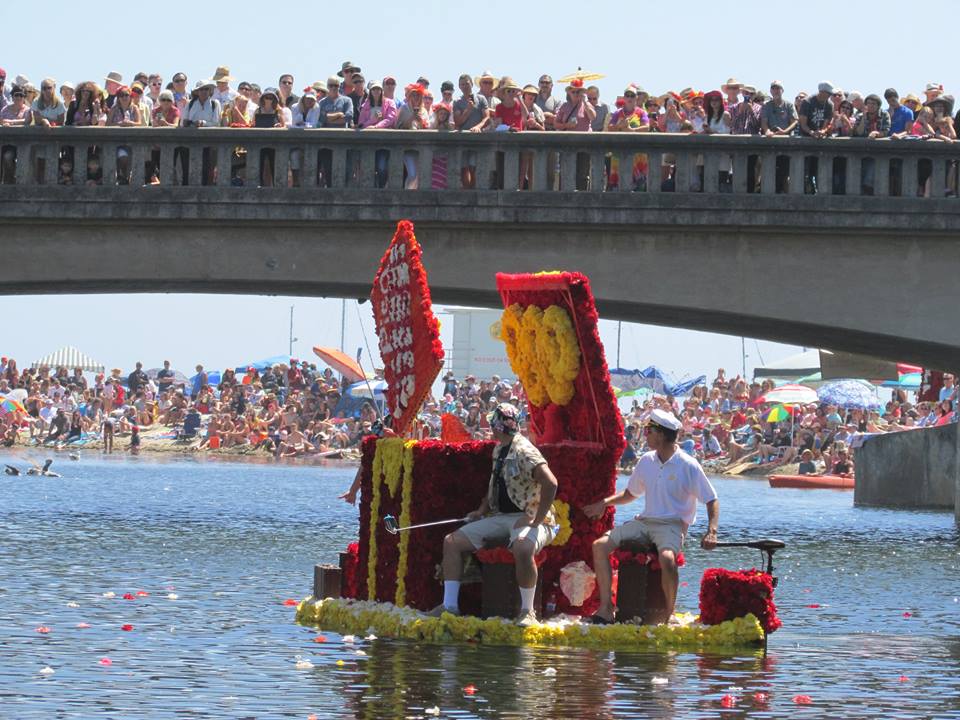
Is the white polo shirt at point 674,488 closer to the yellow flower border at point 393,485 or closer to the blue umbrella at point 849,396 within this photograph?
the yellow flower border at point 393,485

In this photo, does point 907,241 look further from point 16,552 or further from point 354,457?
point 354,457

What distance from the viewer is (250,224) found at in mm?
28531

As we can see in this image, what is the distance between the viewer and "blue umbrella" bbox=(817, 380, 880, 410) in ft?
181

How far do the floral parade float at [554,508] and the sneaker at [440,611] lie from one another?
0.09 m

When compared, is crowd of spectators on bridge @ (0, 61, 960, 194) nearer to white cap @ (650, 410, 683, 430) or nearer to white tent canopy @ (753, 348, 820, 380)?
white cap @ (650, 410, 683, 430)

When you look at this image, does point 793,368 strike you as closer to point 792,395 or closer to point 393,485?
point 792,395

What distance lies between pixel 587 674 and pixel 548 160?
1535cm

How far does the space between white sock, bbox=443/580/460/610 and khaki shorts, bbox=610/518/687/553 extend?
47.3 inches

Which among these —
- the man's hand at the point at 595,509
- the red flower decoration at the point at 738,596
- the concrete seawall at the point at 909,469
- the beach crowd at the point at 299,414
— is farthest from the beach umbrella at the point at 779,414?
the man's hand at the point at 595,509

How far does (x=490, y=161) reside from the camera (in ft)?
92.7

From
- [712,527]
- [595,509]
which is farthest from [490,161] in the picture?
[712,527]

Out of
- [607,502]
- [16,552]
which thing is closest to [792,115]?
[16,552]

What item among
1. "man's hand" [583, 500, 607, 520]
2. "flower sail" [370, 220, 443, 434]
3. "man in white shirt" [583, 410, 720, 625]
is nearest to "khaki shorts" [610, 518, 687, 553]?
"man in white shirt" [583, 410, 720, 625]

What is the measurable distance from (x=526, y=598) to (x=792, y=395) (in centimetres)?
4229
